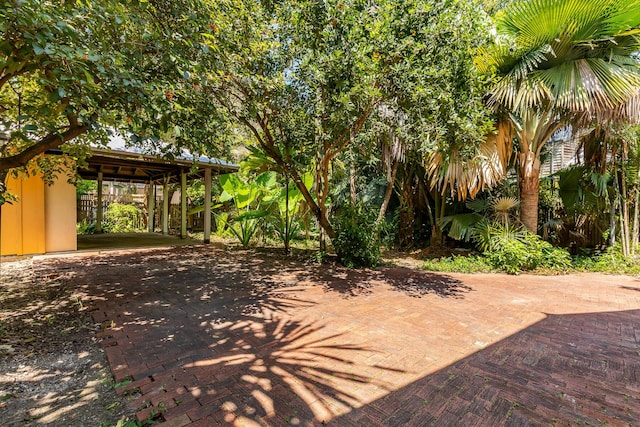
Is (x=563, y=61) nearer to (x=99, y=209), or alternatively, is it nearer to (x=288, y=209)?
(x=288, y=209)

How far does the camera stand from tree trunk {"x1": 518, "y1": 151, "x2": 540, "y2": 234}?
7148 mm

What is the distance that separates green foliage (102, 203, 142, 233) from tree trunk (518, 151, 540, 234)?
16757mm

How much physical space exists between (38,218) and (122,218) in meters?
8.09

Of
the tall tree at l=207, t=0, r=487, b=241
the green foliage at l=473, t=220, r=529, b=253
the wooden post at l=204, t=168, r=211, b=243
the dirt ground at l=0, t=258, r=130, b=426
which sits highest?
the tall tree at l=207, t=0, r=487, b=241

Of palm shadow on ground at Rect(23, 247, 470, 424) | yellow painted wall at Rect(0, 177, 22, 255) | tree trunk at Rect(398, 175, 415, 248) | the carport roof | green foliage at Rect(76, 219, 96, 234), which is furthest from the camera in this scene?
green foliage at Rect(76, 219, 96, 234)

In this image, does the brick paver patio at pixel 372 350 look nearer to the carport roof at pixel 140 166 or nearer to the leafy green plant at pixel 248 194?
the carport roof at pixel 140 166

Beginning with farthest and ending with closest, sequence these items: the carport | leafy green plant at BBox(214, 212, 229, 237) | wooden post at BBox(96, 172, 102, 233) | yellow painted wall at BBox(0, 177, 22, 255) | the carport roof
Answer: wooden post at BBox(96, 172, 102, 233), leafy green plant at BBox(214, 212, 229, 237), the carport, the carport roof, yellow painted wall at BBox(0, 177, 22, 255)

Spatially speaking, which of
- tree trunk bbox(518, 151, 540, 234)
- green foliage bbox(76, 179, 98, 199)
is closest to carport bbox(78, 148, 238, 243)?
green foliage bbox(76, 179, 98, 199)

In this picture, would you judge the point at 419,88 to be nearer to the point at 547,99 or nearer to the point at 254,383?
the point at 547,99

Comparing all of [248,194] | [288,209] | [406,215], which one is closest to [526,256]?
[406,215]

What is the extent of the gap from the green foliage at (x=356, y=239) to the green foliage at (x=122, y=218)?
1295 centimetres

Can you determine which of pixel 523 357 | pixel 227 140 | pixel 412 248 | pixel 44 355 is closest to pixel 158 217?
pixel 227 140

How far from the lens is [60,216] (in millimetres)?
Result: 8531

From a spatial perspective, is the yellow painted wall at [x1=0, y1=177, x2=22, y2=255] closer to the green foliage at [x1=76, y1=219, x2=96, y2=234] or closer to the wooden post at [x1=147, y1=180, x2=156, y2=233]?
the green foliage at [x1=76, y1=219, x2=96, y2=234]
